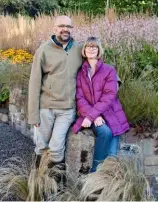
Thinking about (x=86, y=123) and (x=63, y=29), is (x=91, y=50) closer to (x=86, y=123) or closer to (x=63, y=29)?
(x=63, y=29)

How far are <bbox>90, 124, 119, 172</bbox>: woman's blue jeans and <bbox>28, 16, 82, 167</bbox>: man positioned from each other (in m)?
0.36

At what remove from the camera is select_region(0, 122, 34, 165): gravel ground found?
5.89 m

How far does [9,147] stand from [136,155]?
6.68 feet

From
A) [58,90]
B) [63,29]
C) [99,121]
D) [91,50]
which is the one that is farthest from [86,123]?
[63,29]

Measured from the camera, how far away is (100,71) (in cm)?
459

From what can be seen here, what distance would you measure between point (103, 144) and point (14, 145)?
2.11m

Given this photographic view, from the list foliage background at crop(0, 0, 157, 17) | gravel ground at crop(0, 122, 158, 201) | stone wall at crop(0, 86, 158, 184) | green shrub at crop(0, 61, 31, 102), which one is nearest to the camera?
stone wall at crop(0, 86, 158, 184)

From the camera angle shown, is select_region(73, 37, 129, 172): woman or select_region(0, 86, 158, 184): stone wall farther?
select_region(0, 86, 158, 184): stone wall

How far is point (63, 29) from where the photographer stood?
14.9ft

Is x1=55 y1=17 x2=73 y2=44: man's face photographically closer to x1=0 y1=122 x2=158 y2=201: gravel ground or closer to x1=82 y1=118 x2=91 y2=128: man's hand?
x1=82 y1=118 x2=91 y2=128: man's hand

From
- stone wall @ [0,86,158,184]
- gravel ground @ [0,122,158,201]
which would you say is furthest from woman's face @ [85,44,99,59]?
gravel ground @ [0,122,158,201]

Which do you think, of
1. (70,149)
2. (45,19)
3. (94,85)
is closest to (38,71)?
(94,85)

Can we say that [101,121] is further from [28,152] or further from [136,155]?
[28,152]

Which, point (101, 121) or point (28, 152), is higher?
point (101, 121)
